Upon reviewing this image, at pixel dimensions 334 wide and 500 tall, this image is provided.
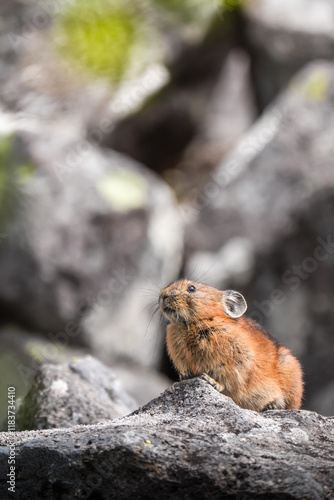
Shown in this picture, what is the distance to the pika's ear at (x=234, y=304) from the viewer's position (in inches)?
275

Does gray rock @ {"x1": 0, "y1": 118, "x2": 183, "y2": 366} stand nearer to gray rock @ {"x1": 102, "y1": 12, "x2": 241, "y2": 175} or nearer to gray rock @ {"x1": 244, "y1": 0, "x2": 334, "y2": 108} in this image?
gray rock @ {"x1": 102, "y1": 12, "x2": 241, "y2": 175}

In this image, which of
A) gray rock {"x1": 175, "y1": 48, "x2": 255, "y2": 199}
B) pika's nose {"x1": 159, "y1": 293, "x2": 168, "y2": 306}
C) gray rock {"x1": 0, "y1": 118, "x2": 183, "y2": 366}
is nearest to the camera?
pika's nose {"x1": 159, "y1": 293, "x2": 168, "y2": 306}

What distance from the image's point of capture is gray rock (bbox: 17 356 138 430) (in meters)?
7.27

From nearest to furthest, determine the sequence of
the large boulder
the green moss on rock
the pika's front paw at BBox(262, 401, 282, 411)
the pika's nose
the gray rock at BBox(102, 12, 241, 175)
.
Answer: the pika's front paw at BBox(262, 401, 282, 411) < the pika's nose < the large boulder < the green moss on rock < the gray rock at BBox(102, 12, 241, 175)

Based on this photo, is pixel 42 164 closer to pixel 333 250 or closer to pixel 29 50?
pixel 29 50

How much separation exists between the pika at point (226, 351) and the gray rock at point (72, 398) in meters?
1.21

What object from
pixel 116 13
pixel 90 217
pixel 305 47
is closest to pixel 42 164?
pixel 90 217

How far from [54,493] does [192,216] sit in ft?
38.1

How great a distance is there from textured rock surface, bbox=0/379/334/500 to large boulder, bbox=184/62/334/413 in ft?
30.9

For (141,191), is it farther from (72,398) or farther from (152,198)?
(72,398)

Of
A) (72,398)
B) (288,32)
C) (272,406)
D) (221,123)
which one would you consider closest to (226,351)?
(272,406)

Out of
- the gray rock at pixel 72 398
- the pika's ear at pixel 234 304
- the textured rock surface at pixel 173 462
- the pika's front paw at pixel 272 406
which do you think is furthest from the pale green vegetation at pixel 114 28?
the textured rock surface at pixel 173 462

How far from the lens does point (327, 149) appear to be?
15305 millimetres

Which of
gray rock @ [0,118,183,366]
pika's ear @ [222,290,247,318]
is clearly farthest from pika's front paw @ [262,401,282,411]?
gray rock @ [0,118,183,366]
